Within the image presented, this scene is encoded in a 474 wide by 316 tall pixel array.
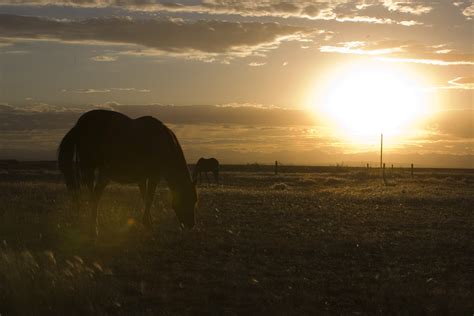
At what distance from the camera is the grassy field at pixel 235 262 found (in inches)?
301

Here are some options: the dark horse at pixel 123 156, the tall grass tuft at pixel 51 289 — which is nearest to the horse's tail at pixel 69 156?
the dark horse at pixel 123 156

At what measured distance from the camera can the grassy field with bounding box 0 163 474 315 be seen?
301 inches

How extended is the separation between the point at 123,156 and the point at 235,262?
5.07 metres

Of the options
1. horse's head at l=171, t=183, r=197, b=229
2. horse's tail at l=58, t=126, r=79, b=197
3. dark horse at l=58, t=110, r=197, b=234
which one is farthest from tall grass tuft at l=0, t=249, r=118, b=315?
horse's tail at l=58, t=126, r=79, b=197

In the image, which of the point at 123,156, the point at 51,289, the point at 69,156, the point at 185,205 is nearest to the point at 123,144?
the point at 123,156

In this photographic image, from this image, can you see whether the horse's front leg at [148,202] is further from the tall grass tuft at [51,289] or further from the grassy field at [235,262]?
the tall grass tuft at [51,289]

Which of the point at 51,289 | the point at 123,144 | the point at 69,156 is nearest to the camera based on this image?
the point at 51,289

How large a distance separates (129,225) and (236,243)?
132 inches

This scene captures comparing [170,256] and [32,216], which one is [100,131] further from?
[170,256]

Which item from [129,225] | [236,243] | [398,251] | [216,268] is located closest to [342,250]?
[398,251]

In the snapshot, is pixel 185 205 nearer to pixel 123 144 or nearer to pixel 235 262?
pixel 123 144

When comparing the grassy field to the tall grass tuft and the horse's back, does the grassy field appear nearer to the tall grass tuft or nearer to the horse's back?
the tall grass tuft

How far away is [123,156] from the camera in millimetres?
14070

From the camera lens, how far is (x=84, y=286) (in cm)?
780
